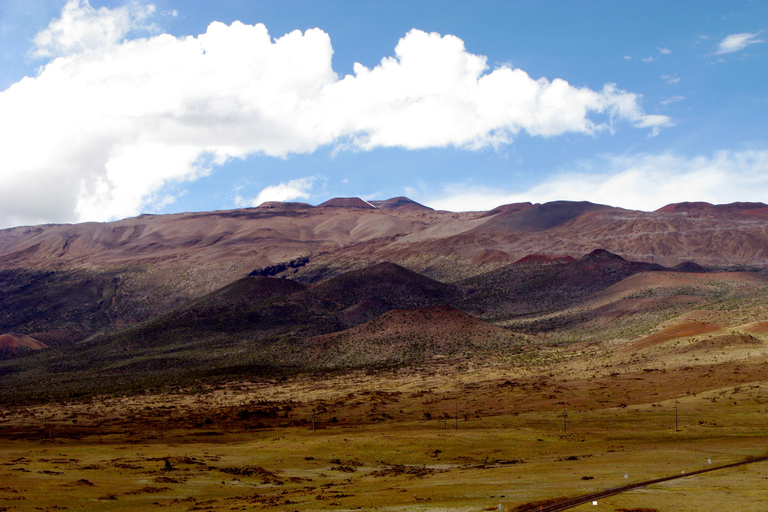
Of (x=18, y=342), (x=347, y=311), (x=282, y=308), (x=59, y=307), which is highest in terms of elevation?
(x=59, y=307)

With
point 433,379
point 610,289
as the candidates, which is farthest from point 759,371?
point 610,289

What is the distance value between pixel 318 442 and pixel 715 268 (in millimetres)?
151864

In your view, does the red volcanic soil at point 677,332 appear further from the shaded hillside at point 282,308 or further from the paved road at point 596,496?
the shaded hillside at point 282,308

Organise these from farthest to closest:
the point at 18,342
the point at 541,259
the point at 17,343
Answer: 1. the point at 541,259
2. the point at 18,342
3. the point at 17,343

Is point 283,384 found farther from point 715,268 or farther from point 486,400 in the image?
point 715,268

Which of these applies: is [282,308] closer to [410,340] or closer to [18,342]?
[410,340]

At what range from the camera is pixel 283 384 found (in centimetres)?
8706

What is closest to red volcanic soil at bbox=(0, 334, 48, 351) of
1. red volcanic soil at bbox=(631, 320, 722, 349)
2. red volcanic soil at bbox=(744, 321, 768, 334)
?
red volcanic soil at bbox=(631, 320, 722, 349)

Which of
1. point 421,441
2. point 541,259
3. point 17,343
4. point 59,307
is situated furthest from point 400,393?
point 59,307

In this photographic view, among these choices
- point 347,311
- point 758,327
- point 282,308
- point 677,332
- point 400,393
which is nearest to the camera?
point 400,393

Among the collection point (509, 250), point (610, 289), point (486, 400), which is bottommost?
point (486, 400)

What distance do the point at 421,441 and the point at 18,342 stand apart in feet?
389

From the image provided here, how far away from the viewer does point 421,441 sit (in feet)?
145

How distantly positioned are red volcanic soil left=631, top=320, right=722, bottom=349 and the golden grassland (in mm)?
3062
